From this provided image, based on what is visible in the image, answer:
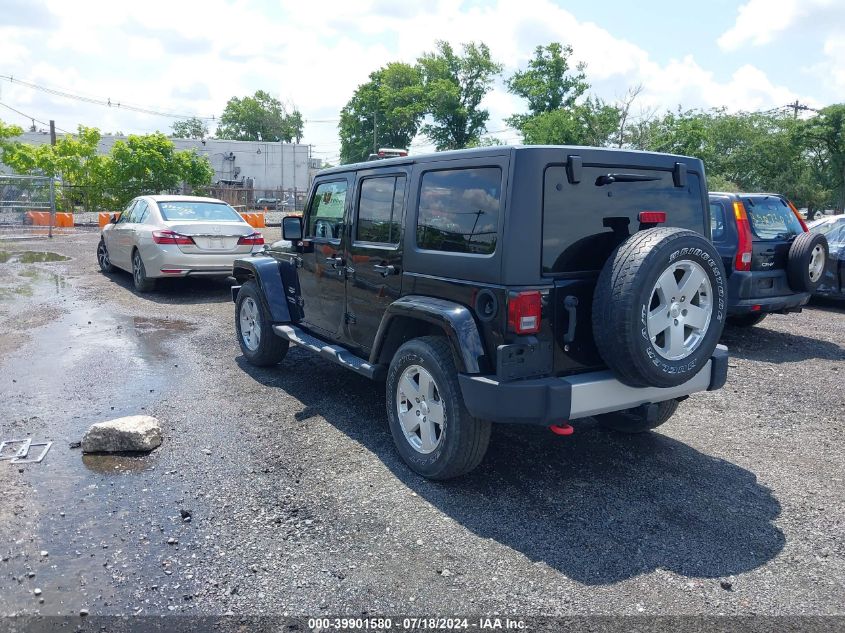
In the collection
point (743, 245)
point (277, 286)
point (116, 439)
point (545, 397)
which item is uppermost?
point (743, 245)

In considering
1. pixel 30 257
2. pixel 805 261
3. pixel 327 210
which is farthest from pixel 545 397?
pixel 30 257

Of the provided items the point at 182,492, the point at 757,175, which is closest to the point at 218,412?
the point at 182,492

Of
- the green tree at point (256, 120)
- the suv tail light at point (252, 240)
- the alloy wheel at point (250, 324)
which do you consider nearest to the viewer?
the alloy wheel at point (250, 324)

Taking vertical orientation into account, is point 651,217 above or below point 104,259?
above

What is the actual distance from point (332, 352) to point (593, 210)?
2.42 meters

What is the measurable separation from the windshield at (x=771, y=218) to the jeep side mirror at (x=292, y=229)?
17.0 ft

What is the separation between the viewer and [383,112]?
247 feet

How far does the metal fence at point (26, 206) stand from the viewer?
21.8m

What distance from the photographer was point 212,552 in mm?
3486

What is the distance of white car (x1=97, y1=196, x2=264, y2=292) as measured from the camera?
10.6m

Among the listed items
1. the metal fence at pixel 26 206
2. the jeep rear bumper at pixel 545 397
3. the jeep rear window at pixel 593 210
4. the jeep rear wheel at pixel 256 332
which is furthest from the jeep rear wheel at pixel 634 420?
the metal fence at pixel 26 206

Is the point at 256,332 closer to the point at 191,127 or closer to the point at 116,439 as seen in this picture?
the point at 116,439

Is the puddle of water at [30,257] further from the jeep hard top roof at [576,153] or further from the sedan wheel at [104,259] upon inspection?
the jeep hard top roof at [576,153]

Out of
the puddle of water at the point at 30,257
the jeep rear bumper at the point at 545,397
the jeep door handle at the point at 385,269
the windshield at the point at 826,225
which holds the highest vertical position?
the windshield at the point at 826,225
